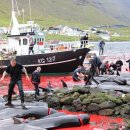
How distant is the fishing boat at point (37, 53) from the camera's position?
44.8 metres

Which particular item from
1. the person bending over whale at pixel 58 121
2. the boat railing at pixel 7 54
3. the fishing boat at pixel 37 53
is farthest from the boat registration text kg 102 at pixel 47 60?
the person bending over whale at pixel 58 121

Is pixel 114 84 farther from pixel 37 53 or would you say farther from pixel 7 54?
pixel 7 54

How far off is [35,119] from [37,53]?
26894 millimetres

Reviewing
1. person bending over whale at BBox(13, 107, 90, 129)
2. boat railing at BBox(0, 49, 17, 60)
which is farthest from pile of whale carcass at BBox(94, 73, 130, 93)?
boat railing at BBox(0, 49, 17, 60)

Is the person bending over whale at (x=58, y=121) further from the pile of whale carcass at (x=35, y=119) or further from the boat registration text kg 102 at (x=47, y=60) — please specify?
the boat registration text kg 102 at (x=47, y=60)

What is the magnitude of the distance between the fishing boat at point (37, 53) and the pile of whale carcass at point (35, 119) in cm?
2387

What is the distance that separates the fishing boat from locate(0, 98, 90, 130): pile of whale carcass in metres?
23.9

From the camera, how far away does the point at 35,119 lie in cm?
1922

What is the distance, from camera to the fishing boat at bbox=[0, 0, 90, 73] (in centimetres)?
4475

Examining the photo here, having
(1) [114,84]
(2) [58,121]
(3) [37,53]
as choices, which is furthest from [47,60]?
(2) [58,121]

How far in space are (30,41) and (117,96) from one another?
77.1 ft

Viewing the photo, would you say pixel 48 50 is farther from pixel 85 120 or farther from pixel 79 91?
pixel 85 120

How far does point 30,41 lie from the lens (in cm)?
4612

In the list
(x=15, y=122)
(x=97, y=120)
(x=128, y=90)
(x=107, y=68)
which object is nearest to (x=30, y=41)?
(x=107, y=68)
